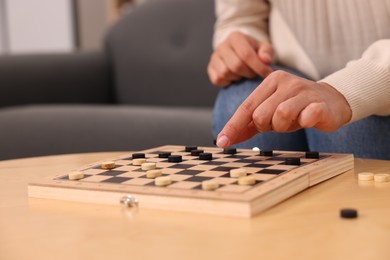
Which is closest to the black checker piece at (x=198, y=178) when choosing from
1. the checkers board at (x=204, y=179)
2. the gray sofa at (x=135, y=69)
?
the checkers board at (x=204, y=179)

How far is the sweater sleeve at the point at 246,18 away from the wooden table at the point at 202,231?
72cm

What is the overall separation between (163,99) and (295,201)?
1653 millimetres

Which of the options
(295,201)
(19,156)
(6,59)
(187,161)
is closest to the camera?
(295,201)

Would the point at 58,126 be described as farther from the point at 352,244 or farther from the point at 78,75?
the point at 352,244

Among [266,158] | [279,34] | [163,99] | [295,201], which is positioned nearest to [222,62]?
[279,34]

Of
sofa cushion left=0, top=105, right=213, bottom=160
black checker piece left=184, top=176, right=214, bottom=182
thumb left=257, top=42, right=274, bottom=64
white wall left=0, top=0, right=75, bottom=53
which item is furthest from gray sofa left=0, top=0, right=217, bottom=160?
white wall left=0, top=0, right=75, bottom=53

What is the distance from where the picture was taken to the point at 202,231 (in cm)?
59

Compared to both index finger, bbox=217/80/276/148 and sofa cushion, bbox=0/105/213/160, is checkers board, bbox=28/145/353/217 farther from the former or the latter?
sofa cushion, bbox=0/105/213/160

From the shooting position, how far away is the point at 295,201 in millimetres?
692

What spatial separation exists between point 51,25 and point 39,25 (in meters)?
0.08

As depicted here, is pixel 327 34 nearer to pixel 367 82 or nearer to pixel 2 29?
pixel 367 82

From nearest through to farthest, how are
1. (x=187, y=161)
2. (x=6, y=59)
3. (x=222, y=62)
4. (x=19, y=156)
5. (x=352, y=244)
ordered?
(x=352, y=244) → (x=187, y=161) → (x=222, y=62) → (x=19, y=156) → (x=6, y=59)

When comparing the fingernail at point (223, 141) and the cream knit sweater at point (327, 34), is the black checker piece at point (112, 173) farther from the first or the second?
the cream knit sweater at point (327, 34)

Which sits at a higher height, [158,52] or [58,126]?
[158,52]
